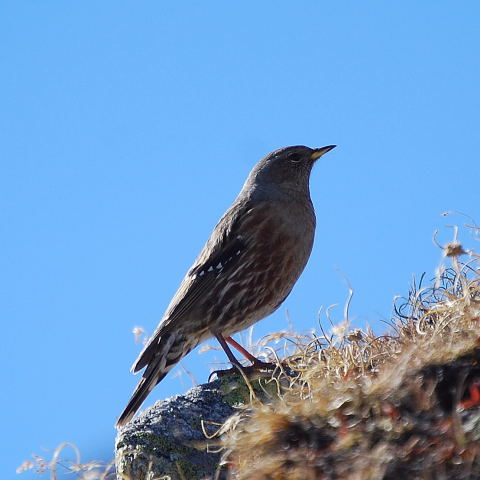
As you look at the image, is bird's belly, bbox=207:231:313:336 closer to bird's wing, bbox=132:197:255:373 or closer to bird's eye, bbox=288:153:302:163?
bird's wing, bbox=132:197:255:373

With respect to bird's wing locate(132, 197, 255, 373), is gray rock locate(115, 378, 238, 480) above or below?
below

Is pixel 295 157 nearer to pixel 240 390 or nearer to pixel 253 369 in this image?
pixel 253 369

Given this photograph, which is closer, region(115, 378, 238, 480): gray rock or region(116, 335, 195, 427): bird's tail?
region(115, 378, 238, 480): gray rock

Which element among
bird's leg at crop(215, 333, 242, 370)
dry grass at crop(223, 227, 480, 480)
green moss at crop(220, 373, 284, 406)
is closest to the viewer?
dry grass at crop(223, 227, 480, 480)

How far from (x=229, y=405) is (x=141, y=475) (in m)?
0.90

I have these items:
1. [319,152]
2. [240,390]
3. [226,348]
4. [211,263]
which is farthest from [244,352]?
[319,152]

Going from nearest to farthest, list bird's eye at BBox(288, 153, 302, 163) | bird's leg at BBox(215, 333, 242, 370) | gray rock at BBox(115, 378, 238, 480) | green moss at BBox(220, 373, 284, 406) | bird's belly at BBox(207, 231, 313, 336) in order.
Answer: gray rock at BBox(115, 378, 238, 480) → green moss at BBox(220, 373, 284, 406) → bird's leg at BBox(215, 333, 242, 370) → bird's belly at BBox(207, 231, 313, 336) → bird's eye at BBox(288, 153, 302, 163)

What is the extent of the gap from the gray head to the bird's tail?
1781mm

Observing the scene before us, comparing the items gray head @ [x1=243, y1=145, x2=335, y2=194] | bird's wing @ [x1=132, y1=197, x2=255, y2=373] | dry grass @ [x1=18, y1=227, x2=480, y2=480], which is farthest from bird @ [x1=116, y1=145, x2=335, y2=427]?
dry grass @ [x1=18, y1=227, x2=480, y2=480]

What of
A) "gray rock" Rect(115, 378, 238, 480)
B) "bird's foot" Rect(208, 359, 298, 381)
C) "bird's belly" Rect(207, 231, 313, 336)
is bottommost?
"gray rock" Rect(115, 378, 238, 480)

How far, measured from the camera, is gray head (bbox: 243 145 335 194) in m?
8.96

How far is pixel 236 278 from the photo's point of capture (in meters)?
8.12

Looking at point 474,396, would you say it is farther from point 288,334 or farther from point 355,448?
point 288,334

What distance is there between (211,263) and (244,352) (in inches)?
41.6
